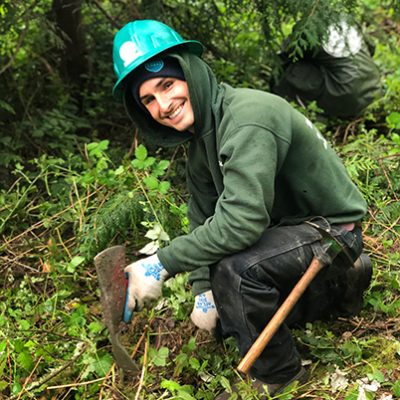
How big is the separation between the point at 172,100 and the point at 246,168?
0.49 meters

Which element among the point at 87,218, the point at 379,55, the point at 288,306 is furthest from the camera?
the point at 379,55

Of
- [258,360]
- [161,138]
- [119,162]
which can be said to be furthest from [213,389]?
[119,162]

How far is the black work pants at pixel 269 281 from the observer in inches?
91.8

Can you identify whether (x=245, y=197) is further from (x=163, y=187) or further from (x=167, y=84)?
(x=163, y=187)

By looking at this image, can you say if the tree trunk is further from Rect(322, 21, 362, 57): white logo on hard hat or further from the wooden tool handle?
the wooden tool handle

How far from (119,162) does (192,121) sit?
168cm

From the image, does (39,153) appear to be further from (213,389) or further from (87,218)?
(213,389)

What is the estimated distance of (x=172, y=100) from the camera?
2.52 metres

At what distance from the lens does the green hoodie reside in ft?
7.38

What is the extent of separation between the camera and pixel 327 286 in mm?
2729

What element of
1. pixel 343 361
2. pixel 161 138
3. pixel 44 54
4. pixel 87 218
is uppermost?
pixel 44 54

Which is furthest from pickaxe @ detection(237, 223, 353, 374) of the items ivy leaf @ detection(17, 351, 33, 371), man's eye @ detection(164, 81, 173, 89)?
ivy leaf @ detection(17, 351, 33, 371)

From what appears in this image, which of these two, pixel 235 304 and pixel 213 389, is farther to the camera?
pixel 213 389

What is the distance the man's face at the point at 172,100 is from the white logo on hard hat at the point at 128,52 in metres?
0.11
